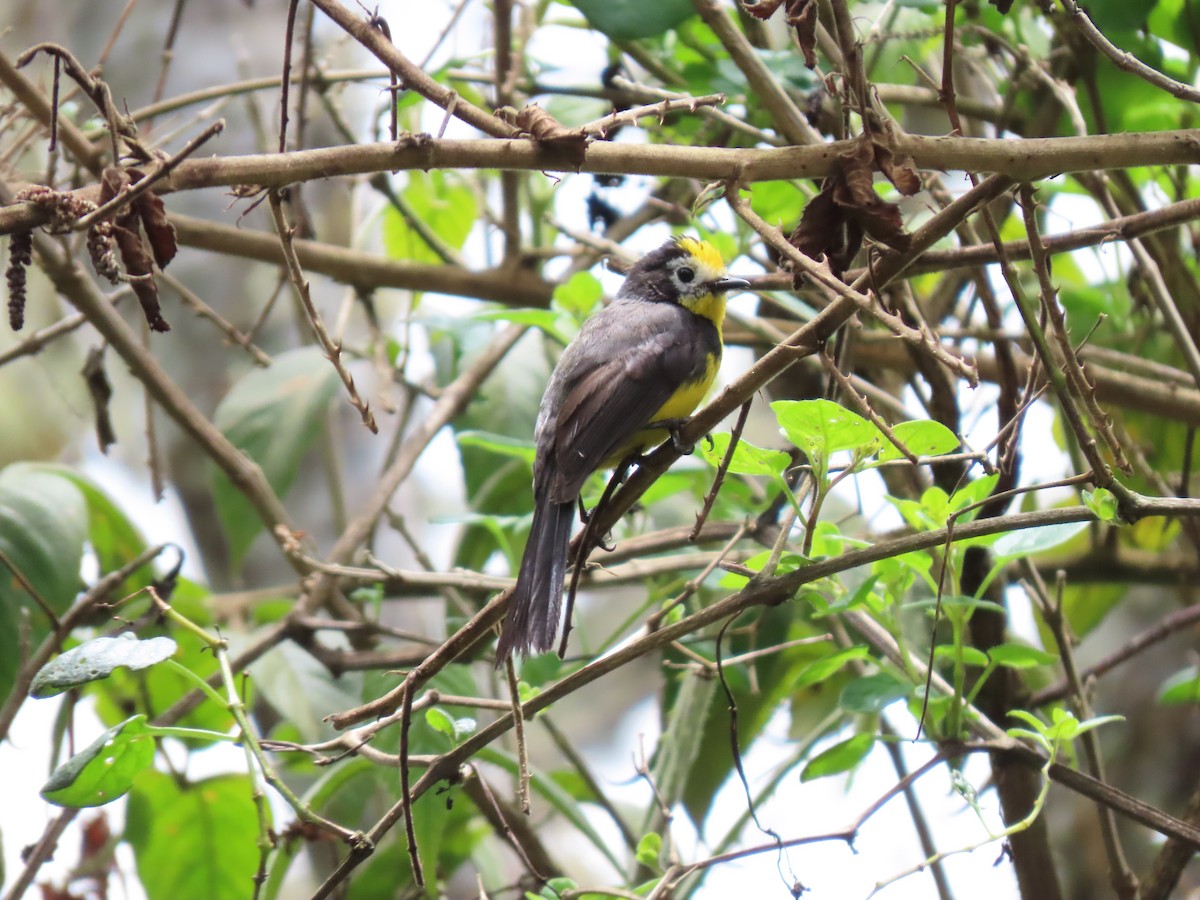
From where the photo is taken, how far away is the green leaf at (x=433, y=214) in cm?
359

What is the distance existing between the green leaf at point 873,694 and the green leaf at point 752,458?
15.1 inches

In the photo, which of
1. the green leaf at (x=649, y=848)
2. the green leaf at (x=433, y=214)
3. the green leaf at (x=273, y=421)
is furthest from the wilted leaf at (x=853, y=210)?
the green leaf at (x=433, y=214)

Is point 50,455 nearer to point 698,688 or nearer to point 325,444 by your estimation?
point 325,444

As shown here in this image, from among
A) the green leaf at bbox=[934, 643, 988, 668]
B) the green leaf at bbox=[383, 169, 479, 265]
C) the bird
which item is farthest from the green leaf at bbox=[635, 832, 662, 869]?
the green leaf at bbox=[383, 169, 479, 265]

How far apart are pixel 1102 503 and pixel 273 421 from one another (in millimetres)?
2120

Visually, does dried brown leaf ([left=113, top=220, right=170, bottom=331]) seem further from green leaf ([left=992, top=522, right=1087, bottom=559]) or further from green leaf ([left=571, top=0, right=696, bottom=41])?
green leaf ([left=992, top=522, right=1087, bottom=559])

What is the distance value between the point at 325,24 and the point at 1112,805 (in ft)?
15.5

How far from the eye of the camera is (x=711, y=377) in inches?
112

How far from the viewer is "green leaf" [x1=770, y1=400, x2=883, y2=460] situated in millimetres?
1575

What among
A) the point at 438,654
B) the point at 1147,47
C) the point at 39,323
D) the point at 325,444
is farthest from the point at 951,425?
the point at 39,323

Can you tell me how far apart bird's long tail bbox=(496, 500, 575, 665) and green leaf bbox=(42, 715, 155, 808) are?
50 cm

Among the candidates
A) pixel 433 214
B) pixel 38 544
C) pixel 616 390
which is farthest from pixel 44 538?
pixel 433 214

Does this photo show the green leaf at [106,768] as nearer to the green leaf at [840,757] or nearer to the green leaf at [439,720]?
the green leaf at [439,720]

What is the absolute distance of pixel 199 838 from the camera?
8.95 ft
